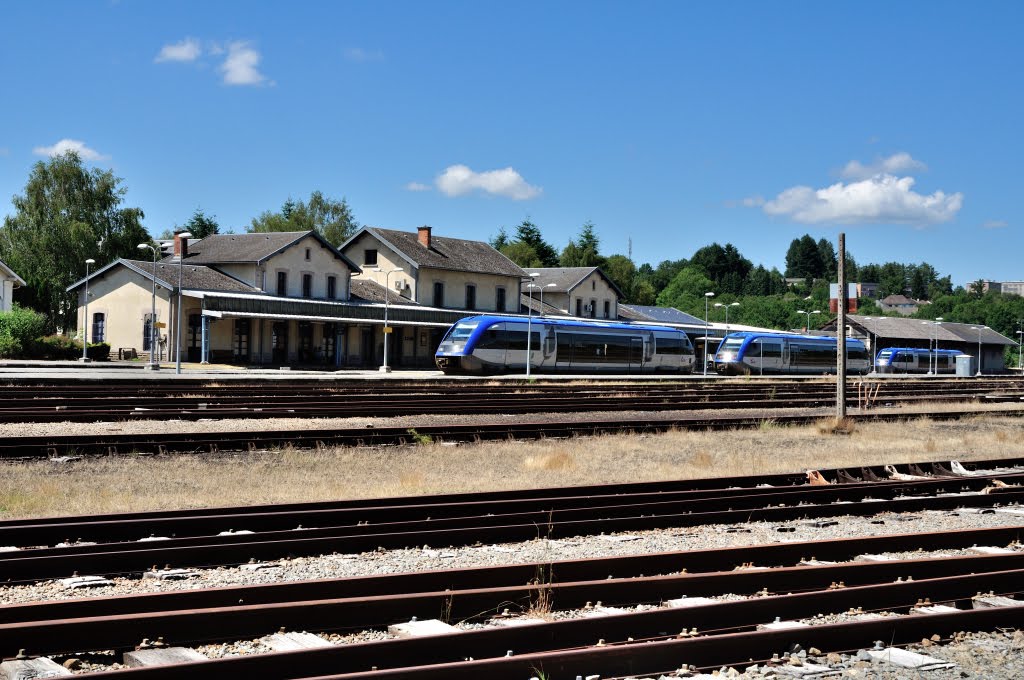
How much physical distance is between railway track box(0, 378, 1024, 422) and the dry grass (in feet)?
19.8

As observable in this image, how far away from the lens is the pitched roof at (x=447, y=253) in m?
69.9

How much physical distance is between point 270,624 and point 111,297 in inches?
2173

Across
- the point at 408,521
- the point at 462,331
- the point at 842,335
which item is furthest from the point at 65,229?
the point at 408,521

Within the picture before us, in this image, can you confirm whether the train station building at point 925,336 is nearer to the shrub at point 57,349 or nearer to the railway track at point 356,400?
the railway track at point 356,400

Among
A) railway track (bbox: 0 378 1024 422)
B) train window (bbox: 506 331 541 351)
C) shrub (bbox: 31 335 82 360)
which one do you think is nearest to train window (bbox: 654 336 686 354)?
train window (bbox: 506 331 541 351)

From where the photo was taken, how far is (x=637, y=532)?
10.5 m

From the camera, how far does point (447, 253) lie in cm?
7344

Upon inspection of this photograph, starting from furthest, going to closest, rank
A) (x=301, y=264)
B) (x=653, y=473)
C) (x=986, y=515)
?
(x=301, y=264), (x=653, y=473), (x=986, y=515)

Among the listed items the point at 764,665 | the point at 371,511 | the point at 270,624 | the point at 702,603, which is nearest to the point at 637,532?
the point at 371,511

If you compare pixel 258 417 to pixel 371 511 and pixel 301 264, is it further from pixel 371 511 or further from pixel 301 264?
pixel 301 264

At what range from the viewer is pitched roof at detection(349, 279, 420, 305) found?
223ft

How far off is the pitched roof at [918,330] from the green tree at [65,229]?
207 feet

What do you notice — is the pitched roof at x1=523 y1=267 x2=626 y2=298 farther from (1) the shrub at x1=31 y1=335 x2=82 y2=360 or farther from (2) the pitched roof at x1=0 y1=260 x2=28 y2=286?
(2) the pitched roof at x1=0 y1=260 x2=28 y2=286

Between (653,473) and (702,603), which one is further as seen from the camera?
(653,473)
